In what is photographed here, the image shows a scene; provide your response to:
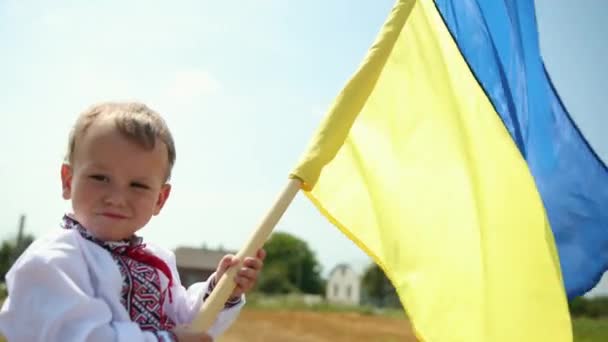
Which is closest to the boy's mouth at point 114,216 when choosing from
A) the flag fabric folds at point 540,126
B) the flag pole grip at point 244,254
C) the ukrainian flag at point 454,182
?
the flag pole grip at point 244,254

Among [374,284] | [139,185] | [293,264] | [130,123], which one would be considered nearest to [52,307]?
[139,185]

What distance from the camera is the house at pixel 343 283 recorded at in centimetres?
8938

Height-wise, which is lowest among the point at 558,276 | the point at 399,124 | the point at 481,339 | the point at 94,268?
the point at 481,339

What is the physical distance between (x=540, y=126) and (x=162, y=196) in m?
2.28

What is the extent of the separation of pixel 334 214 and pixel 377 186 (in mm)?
231

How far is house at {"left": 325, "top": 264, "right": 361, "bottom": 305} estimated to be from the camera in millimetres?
89375

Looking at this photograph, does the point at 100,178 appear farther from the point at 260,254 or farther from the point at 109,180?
the point at 260,254

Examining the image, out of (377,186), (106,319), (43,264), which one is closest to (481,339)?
(377,186)

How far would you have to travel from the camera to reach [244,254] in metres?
2.47

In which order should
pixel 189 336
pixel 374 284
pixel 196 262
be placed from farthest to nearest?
pixel 374 284, pixel 196 262, pixel 189 336

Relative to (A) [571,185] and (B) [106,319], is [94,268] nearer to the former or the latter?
(B) [106,319]

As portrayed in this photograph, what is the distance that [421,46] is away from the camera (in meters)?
3.35

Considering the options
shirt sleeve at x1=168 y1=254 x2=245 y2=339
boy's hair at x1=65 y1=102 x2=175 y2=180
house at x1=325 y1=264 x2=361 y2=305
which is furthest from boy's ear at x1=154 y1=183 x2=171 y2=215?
house at x1=325 y1=264 x2=361 y2=305

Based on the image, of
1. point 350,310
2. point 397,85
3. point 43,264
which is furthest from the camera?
point 350,310
